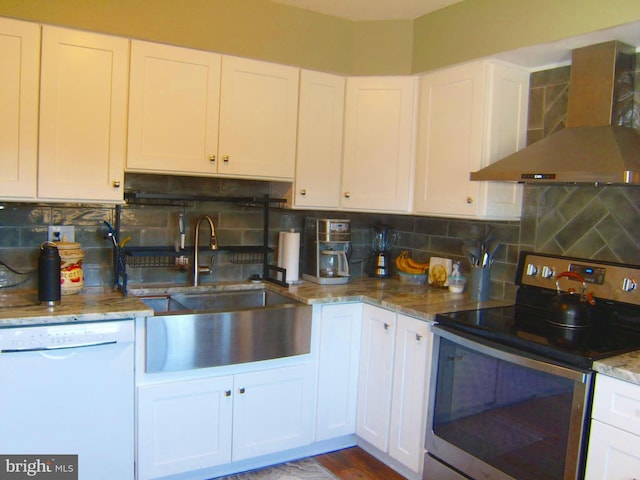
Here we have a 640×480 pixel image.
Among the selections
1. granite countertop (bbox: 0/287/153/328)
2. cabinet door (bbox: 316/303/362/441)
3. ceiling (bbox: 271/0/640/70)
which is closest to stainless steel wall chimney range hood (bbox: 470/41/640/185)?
ceiling (bbox: 271/0/640/70)

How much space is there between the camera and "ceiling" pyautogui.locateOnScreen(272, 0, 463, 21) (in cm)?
266

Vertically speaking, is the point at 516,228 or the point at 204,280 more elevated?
the point at 516,228

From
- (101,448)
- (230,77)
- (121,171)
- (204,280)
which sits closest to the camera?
(101,448)

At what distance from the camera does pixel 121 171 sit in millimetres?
2395

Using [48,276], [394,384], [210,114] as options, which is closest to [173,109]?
[210,114]

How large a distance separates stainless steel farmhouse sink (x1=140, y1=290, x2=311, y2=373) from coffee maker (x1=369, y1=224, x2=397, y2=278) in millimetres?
855

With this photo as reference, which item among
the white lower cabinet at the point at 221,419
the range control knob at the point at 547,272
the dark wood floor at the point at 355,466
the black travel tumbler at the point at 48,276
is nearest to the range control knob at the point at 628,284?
the range control knob at the point at 547,272

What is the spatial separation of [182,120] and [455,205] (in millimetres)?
1458

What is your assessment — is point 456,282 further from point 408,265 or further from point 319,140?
point 319,140

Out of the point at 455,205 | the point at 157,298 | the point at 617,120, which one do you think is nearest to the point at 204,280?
the point at 157,298

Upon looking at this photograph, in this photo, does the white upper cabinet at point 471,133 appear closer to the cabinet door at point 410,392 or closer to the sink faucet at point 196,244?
the cabinet door at point 410,392

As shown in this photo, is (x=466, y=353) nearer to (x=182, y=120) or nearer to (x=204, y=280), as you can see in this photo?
(x=204, y=280)

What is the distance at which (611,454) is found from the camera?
1679 millimetres

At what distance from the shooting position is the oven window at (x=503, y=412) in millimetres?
1831
